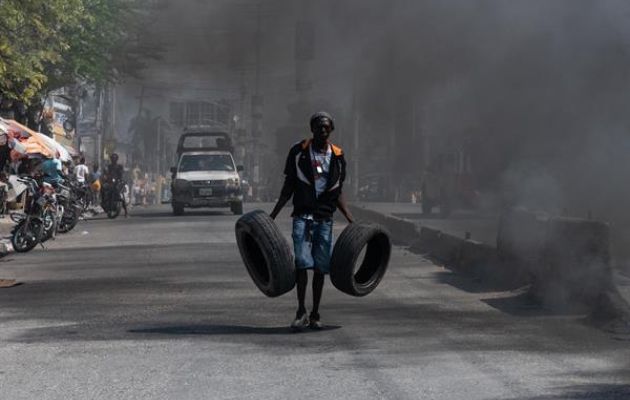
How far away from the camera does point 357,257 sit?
11016 mm

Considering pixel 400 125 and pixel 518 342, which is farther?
pixel 400 125

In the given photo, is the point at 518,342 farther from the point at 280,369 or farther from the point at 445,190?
the point at 445,190

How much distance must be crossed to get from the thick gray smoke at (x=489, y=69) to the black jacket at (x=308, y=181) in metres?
8.07

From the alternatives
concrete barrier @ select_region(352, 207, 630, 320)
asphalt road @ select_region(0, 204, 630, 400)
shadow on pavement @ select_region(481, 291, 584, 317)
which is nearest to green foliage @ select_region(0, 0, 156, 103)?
asphalt road @ select_region(0, 204, 630, 400)

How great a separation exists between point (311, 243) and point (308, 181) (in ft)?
1.58

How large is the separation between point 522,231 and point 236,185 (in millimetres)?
22132

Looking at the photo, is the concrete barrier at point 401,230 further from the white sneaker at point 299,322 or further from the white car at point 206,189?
the white sneaker at point 299,322

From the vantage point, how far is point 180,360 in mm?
9172

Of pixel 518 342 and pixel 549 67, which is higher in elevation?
pixel 549 67

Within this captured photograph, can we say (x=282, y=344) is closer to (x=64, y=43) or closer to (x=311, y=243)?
(x=311, y=243)

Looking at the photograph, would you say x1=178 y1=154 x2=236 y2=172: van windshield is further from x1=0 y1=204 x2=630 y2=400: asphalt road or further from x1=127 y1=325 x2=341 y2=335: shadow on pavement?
x1=127 y1=325 x2=341 y2=335: shadow on pavement

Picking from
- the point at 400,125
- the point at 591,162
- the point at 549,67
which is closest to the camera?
the point at 549,67

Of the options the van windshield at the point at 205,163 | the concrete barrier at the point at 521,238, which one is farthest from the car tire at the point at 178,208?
the concrete barrier at the point at 521,238

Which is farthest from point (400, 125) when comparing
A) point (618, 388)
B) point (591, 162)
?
point (618, 388)
